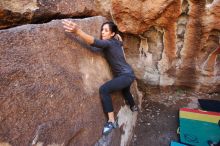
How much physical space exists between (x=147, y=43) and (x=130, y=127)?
50.6 inches

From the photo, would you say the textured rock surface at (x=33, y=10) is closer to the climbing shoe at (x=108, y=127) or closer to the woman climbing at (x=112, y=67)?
the woman climbing at (x=112, y=67)

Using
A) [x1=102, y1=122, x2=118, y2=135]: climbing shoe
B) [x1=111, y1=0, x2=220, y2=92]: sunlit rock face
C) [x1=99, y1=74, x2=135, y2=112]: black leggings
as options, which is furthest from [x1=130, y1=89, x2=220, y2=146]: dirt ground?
[x1=99, y1=74, x2=135, y2=112]: black leggings

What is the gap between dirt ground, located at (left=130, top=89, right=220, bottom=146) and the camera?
2.97 metres

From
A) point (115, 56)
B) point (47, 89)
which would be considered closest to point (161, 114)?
point (115, 56)

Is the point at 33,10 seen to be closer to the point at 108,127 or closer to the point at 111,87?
the point at 111,87

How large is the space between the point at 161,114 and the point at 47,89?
6.96 feet

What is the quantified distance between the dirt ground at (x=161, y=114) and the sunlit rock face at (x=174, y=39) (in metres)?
0.16

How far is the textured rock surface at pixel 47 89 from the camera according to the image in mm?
1511

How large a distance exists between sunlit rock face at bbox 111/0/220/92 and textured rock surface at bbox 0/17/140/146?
1120 mm

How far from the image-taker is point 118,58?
254 cm

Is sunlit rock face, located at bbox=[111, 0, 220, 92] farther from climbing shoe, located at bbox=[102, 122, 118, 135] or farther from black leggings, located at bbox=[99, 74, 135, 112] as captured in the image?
climbing shoe, located at bbox=[102, 122, 118, 135]

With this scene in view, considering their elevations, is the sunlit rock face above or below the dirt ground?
above

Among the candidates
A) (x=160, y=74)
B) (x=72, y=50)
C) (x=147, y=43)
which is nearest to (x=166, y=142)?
(x=160, y=74)

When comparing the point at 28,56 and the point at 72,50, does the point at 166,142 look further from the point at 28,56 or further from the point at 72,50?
the point at 28,56
